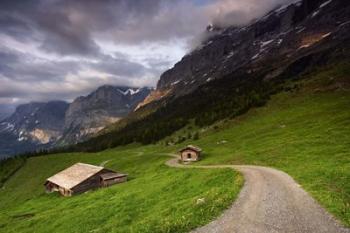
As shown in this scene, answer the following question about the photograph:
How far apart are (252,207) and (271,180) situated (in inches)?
555

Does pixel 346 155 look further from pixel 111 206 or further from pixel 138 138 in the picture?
pixel 138 138

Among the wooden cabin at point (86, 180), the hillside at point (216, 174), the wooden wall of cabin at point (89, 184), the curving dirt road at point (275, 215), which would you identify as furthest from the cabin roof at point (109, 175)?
the curving dirt road at point (275, 215)

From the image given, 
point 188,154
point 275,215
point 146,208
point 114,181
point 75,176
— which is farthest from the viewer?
point 188,154

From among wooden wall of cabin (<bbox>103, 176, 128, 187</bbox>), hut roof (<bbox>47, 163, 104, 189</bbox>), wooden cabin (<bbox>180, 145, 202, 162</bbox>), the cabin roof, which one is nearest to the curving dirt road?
wooden wall of cabin (<bbox>103, 176, 128, 187</bbox>)

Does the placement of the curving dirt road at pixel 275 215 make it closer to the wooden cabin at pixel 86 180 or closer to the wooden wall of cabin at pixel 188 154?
the wooden cabin at pixel 86 180

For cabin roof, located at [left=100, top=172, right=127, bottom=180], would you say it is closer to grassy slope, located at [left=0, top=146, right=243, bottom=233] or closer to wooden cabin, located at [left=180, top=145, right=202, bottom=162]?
grassy slope, located at [left=0, top=146, right=243, bottom=233]

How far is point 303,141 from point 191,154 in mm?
29732

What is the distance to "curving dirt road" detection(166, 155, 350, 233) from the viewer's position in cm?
2062

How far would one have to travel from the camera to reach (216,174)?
1930 inches

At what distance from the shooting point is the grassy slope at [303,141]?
109 feet

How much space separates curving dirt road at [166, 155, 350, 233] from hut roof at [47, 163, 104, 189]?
59347 mm

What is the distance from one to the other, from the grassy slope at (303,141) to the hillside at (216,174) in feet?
0.52

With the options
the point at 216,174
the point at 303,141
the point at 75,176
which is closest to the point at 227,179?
the point at 216,174

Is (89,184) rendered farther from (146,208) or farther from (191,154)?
(146,208)
